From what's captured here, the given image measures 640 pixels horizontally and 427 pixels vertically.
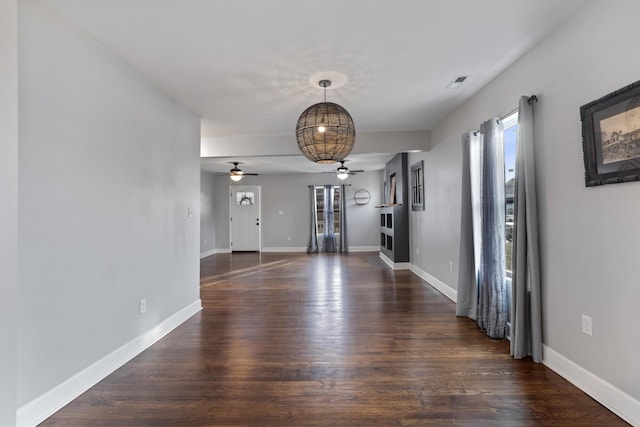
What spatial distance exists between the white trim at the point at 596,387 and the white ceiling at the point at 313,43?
2295mm

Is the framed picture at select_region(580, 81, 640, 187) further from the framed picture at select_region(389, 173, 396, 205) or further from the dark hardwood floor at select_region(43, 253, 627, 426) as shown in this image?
the framed picture at select_region(389, 173, 396, 205)

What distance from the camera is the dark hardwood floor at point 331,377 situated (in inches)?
71.9

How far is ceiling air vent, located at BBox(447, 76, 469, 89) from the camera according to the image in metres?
2.96

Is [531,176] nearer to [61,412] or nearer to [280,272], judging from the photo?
[61,412]

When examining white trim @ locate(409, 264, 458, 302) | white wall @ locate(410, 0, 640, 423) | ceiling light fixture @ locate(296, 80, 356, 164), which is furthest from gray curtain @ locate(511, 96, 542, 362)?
white trim @ locate(409, 264, 458, 302)

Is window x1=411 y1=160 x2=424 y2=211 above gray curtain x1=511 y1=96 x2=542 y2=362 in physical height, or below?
above

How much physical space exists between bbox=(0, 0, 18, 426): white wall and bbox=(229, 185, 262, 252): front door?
8.16 meters

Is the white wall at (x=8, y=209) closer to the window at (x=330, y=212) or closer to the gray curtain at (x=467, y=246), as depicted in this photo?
the gray curtain at (x=467, y=246)

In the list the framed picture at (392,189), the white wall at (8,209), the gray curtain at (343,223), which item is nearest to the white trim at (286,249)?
the gray curtain at (343,223)

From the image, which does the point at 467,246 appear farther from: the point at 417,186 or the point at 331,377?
the point at 417,186

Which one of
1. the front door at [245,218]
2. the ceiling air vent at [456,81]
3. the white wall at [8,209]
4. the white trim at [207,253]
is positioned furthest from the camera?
the front door at [245,218]

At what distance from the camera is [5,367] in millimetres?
1407

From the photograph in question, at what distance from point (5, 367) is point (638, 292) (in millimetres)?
3102

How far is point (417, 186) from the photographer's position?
5.78 metres
